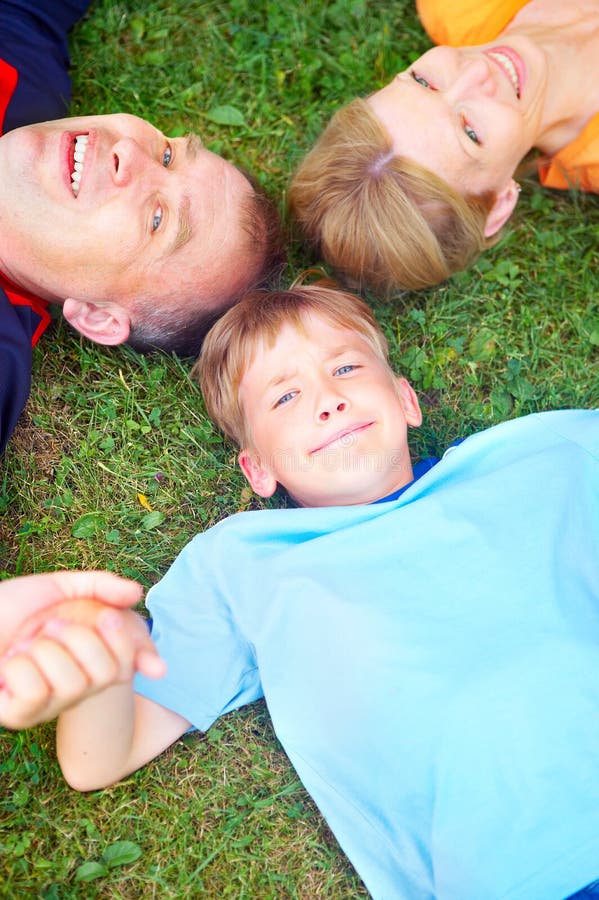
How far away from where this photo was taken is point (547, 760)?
2.51 m

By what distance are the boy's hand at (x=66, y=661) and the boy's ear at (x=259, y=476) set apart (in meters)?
1.19

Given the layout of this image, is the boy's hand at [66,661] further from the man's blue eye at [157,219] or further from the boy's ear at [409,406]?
the man's blue eye at [157,219]

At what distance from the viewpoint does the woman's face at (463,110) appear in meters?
3.25

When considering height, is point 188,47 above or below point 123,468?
above

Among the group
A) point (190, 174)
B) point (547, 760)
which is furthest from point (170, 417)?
point (547, 760)

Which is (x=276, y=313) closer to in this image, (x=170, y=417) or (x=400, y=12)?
(x=170, y=417)

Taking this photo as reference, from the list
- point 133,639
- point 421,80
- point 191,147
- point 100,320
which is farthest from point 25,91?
point 133,639

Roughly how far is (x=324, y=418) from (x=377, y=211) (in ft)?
3.62

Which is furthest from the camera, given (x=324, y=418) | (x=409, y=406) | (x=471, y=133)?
(x=471, y=133)

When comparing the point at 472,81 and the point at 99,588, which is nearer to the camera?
the point at 99,588

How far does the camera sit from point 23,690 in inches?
72.2

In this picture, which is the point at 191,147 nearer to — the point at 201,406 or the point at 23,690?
the point at 201,406

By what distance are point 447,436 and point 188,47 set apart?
7.81ft

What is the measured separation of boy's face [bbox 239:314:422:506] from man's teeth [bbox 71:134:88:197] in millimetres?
929
